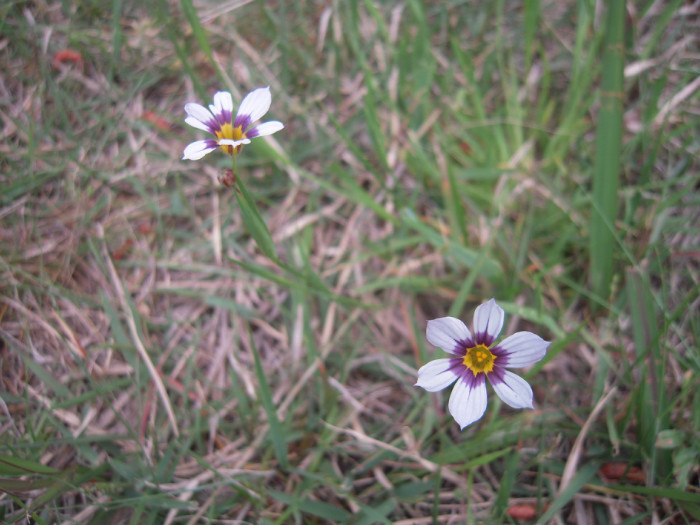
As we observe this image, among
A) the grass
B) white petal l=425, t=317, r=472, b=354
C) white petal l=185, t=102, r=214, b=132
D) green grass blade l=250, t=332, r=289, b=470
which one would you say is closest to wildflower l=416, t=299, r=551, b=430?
white petal l=425, t=317, r=472, b=354

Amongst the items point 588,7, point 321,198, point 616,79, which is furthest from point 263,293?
point 588,7

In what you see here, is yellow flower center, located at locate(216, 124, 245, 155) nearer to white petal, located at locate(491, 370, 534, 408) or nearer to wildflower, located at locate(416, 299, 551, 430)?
wildflower, located at locate(416, 299, 551, 430)

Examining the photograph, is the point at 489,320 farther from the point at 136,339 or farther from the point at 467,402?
the point at 136,339

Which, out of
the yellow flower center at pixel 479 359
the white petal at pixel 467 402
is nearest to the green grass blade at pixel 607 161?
the yellow flower center at pixel 479 359

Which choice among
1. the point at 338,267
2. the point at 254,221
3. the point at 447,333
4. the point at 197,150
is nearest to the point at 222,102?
the point at 197,150

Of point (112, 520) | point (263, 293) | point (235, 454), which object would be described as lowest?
point (112, 520)

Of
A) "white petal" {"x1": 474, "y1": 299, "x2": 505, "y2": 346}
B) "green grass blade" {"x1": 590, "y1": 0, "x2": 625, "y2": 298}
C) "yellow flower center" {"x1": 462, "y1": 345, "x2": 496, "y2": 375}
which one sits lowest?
"yellow flower center" {"x1": 462, "y1": 345, "x2": 496, "y2": 375}

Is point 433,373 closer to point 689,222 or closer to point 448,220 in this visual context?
point 448,220
